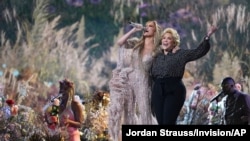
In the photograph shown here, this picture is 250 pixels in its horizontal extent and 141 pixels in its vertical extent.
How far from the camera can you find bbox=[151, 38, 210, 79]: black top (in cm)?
587

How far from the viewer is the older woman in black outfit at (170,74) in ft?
19.2

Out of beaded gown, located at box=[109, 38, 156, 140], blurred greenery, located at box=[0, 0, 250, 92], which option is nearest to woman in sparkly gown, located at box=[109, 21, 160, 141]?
beaded gown, located at box=[109, 38, 156, 140]

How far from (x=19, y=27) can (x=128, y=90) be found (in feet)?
3.46

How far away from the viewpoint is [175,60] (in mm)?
5883

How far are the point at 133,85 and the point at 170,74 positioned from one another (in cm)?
32

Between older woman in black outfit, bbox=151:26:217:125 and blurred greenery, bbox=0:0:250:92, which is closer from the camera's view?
older woman in black outfit, bbox=151:26:217:125

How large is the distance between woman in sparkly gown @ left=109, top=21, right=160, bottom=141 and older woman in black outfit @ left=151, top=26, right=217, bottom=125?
0.06m

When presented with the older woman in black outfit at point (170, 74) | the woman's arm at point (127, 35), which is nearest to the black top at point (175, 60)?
the older woman in black outfit at point (170, 74)

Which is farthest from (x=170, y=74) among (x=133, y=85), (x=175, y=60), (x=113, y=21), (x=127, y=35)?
(x=113, y=21)

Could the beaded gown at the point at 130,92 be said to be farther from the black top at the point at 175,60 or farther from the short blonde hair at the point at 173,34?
the short blonde hair at the point at 173,34

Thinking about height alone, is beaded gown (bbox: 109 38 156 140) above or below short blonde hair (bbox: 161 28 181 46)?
below

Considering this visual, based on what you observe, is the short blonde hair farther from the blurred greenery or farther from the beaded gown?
the beaded gown

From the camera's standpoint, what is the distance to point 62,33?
6.00 metres

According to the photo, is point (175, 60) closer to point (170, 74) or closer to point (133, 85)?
point (170, 74)
